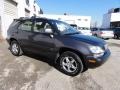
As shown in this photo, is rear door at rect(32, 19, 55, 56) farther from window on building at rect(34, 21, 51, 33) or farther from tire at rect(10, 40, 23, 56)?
tire at rect(10, 40, 23, 56)

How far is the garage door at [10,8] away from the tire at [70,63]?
9356 millimetres

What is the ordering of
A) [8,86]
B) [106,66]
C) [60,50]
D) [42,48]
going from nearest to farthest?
[8,86], [60,50], [42,48], [106,66]

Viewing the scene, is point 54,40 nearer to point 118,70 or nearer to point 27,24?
point 27,24

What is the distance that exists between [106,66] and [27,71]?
2992mm

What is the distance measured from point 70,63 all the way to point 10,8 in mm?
10740

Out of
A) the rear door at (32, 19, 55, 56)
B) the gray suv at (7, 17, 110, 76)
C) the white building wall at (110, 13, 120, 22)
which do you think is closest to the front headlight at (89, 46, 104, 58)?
the gray suv at (7, 17, 110, 76)

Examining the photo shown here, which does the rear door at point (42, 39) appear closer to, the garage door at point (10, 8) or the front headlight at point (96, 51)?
the front headlight at point (96, 51)

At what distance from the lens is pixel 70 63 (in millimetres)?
4941

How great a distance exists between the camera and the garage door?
1280 cm

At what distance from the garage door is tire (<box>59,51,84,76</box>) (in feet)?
30.7

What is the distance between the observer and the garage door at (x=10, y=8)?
12.8m

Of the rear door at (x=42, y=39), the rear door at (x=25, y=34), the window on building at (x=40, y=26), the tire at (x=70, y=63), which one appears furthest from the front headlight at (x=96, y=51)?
the rear door at (x=25, y=34)

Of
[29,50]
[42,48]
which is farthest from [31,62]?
[42,48]

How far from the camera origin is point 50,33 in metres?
5.30
